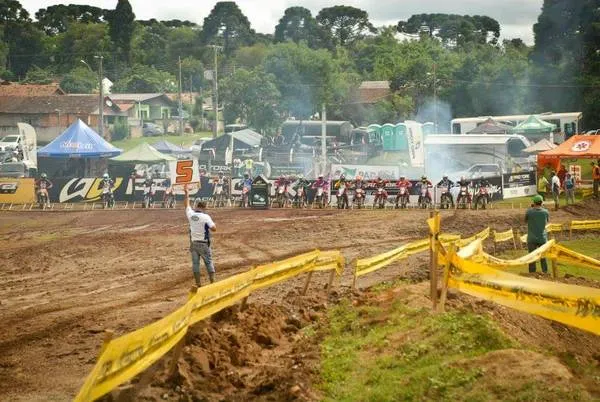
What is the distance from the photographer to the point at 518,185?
1716 inches

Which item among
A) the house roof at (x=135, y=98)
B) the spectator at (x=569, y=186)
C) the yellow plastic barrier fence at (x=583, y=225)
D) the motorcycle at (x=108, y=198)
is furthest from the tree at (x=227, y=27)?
the yellow plastic barrier fence at (x=583, y=225)

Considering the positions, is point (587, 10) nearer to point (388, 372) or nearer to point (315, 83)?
point (315, 83)

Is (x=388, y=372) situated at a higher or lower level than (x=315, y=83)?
lower

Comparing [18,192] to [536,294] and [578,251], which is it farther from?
[536,294]

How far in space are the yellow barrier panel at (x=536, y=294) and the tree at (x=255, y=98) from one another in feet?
230

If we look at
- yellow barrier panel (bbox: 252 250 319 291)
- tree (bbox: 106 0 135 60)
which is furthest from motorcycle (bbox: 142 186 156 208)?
tree (bbox: 106 0 135 60)

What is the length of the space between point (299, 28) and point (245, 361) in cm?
16659

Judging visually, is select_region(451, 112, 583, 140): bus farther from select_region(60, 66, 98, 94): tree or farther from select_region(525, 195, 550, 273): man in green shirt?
select_region(60, 66, 98, 94): tree

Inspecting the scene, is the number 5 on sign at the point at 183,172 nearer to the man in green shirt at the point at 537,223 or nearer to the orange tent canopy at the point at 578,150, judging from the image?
the orange tent canopy at the point at 578,150

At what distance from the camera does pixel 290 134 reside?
237ft

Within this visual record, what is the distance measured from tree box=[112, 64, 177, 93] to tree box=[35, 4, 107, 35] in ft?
151

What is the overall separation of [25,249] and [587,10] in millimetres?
65647

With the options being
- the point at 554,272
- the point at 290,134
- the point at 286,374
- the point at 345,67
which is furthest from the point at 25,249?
the point at 345,67

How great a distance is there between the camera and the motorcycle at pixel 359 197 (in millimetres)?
40231
